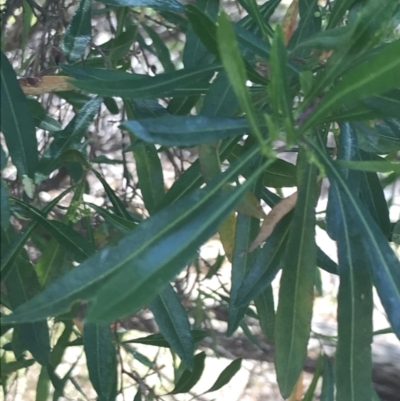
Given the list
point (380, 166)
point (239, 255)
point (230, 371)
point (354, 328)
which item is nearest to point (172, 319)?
point (239, 255)

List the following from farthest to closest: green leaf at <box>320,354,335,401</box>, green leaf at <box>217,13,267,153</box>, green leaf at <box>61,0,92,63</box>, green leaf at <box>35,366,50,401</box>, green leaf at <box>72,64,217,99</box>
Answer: green leaf at <box>35,366,50,401</box> < green leaf at <box>320,354,335,401</box> < green leaf at <box>61,0,92,63</box> < green leaf at <box>72,64,217,99</box> < green leaf at <box>217,13,267,153</box>

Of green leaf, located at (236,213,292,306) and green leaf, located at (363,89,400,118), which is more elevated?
green leaf, located at (363,89,400,118)

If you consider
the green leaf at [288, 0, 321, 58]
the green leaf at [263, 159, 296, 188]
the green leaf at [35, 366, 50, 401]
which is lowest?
the green leaf at [35, 366, 50, 401]

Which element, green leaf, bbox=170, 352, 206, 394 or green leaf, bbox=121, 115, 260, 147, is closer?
green leaf, bbox=121, 115, 260, 147

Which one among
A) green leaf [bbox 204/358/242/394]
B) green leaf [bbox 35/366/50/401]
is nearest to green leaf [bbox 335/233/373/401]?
green leaf [bbox 204/358/242/394]

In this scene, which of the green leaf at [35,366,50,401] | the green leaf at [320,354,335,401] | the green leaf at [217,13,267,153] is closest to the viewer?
the green leaf at [217,13,267,153]

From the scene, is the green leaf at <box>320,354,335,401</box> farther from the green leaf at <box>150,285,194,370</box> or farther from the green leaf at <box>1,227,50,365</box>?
the green leaf at <box>1,227,50,365</box>

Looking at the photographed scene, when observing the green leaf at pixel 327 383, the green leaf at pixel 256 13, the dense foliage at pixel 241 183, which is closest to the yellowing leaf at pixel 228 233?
the dense foliage at pixel 241 183

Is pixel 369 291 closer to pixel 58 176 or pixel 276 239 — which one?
pixel 276 239
